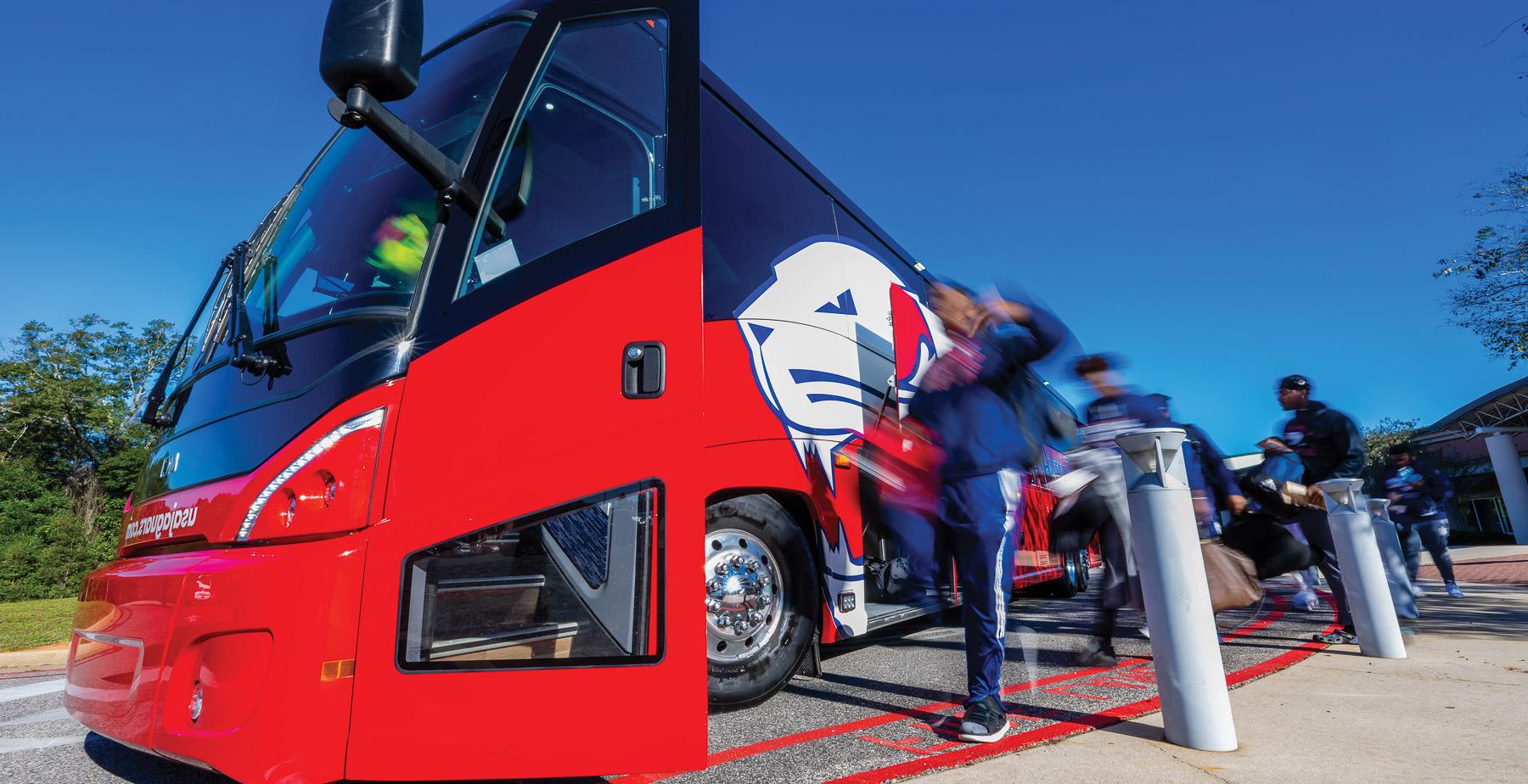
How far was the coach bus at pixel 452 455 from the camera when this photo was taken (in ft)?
5.79

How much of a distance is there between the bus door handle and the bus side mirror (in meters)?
0.86

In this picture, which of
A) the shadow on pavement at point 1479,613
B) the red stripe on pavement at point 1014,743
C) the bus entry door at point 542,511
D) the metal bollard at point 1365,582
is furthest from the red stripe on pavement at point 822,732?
the shadow on pavement at point 1479,613

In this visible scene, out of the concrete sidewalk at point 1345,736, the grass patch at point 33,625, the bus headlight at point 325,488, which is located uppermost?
the bus headlight at point 325,488

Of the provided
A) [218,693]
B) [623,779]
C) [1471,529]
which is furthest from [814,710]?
[1471,529]

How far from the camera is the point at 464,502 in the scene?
189 cm

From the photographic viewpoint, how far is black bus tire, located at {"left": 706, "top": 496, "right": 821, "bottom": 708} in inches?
126

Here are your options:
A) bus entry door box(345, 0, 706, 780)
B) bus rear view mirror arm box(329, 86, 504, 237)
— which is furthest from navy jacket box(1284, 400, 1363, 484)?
bus rear view mirror arm box(329, 86, 504, 237)

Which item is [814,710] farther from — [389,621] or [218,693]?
[218,693]

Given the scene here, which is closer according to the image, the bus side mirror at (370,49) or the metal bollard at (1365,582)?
the bus side mirror at (370,49)

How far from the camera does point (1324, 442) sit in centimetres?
502

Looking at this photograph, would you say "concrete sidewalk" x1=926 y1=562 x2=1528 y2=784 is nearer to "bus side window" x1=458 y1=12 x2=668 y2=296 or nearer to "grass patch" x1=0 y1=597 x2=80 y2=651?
"bus side window" x1=458 y1=12 x2=668 y2=296

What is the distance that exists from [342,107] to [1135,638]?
5684 millimetres

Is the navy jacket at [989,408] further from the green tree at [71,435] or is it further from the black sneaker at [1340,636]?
the green tree at [71,435]

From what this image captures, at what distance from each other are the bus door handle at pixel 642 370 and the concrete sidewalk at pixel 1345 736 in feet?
5.18
